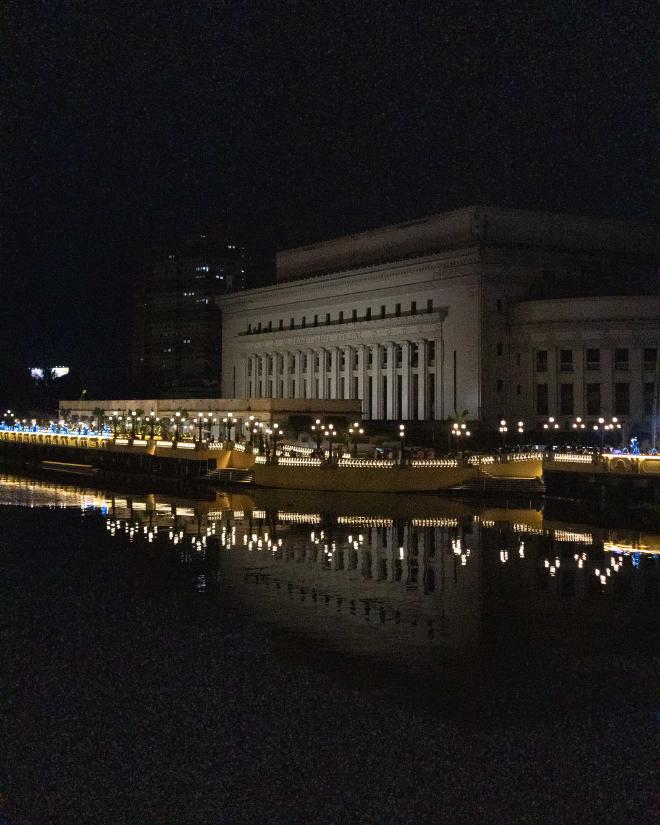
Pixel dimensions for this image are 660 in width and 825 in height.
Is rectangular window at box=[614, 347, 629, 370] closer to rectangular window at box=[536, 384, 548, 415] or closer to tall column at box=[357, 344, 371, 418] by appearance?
rectangular window at box=[536, 384, 548, 415]

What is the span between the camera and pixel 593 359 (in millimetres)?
91938

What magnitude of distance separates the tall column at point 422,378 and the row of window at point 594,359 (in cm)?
1212

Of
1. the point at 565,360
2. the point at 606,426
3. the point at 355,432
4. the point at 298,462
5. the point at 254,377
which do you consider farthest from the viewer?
the point at 254,377

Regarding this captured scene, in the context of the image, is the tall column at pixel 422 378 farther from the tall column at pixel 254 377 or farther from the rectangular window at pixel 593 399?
the tall column at pixel 254 377

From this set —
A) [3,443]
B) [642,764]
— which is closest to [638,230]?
[3,443]

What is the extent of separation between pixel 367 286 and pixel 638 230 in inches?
953

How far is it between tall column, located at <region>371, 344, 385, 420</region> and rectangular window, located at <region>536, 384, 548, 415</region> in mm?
19179

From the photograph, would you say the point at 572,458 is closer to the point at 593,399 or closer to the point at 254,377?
the point at 593,399

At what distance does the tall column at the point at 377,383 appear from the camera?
111m

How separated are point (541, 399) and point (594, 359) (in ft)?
17.4

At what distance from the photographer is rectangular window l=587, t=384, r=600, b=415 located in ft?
300

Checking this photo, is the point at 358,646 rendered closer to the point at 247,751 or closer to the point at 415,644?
the point at 415,644

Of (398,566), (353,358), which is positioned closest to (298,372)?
(353,358)

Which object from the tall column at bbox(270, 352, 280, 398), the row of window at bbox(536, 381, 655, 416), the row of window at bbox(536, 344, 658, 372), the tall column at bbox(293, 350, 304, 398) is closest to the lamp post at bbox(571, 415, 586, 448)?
the row of window at bbox(536, 381, 655, 416)
